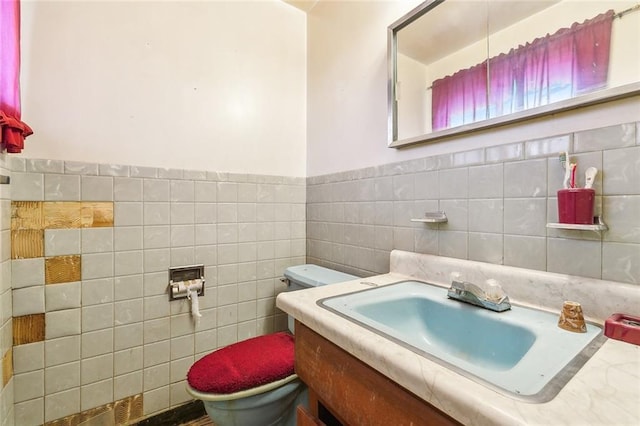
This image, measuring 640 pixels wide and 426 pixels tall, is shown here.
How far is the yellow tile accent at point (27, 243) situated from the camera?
1.04m

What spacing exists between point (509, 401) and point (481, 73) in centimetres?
97

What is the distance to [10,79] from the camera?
2.93 feet

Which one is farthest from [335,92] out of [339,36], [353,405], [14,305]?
[14,305]

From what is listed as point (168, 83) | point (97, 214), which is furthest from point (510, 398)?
point (168, 83)

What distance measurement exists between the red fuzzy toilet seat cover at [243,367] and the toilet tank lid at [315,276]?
271mm

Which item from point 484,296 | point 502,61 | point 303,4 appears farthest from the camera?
point 303,4

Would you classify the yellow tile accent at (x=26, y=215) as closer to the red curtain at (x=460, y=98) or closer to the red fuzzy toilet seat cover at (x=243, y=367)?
the red fuzzy toilet seat cover at (x=243, y=367)

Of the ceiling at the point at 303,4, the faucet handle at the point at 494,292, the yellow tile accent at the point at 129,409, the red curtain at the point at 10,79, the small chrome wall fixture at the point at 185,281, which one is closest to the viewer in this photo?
the faucet handle at the point at 494,292

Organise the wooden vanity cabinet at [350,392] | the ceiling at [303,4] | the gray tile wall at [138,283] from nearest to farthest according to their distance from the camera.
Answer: the wooden vanity cabinet at [350,392], the gray tile wall at [138,283], the ceiling at [303,4]

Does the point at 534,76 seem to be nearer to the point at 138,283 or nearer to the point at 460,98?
the point at 460,98

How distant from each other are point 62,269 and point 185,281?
46 centimetres

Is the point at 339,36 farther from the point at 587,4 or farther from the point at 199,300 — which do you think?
the point at 199,300

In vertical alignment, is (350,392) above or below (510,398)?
below

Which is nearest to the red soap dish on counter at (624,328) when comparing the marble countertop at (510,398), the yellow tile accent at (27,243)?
the marble countertop at (510,398)
